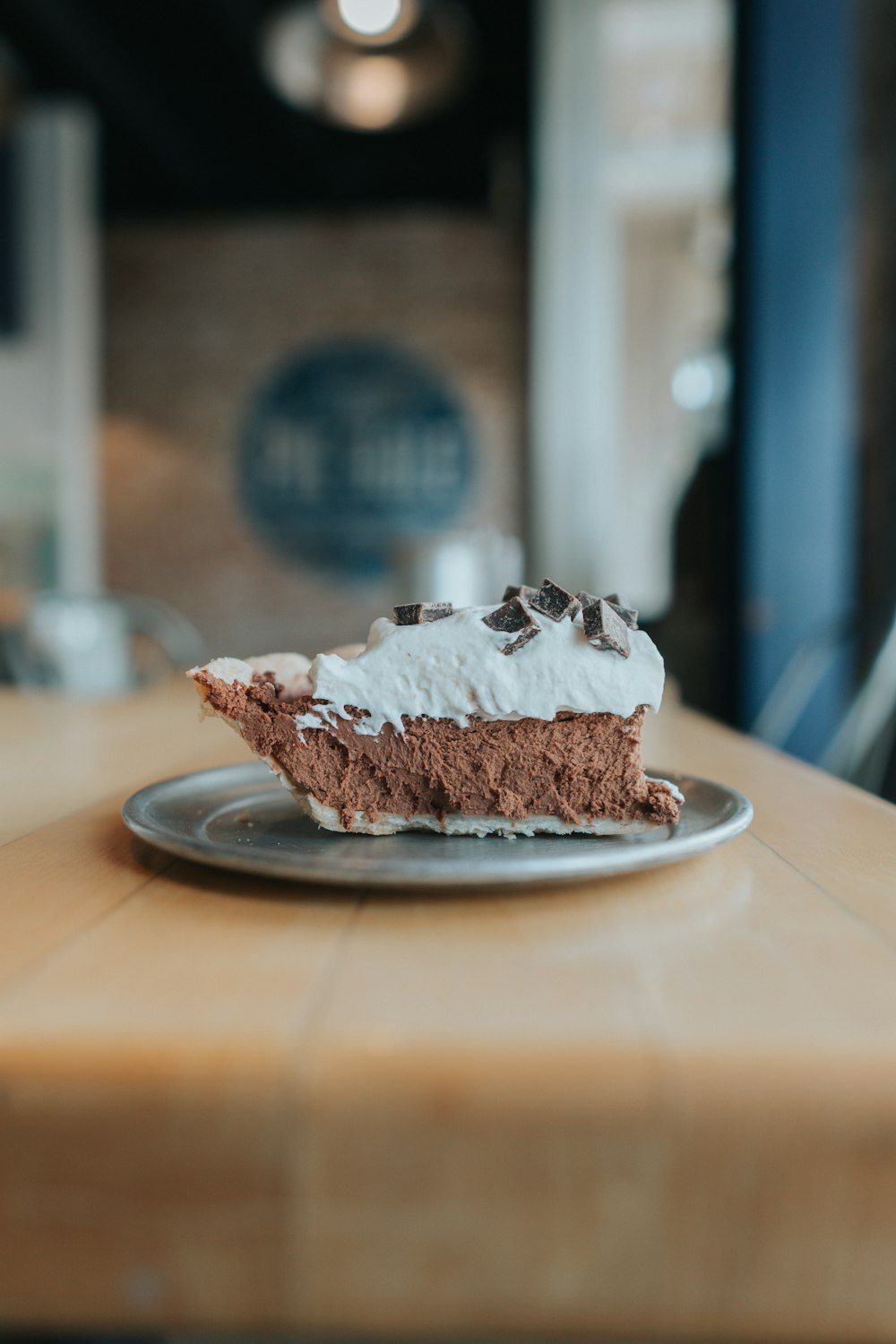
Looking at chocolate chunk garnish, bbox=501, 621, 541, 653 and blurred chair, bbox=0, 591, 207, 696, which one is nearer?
chocolate chunk garnish, bbox=501, 621, 541, 653

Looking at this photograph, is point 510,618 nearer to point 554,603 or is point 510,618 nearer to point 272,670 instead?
point 554,603

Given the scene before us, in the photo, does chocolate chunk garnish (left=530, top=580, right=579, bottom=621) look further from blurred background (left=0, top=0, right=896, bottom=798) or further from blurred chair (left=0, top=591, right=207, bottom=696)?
blurred chair (left=0, top=591, right=207, bottom=696)

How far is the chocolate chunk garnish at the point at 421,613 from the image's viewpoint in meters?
0.63

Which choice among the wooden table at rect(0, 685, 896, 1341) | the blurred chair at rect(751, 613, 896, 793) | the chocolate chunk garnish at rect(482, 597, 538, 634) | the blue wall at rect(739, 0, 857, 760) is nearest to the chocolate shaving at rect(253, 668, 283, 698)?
the chocolate chunk garnish at rect(482, 597, 538, 634)

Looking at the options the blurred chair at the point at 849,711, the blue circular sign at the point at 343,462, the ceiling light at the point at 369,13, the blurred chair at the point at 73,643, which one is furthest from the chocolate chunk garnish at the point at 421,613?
the blue circular sign at the point at 343,462

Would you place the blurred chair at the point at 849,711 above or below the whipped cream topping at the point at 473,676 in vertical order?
below

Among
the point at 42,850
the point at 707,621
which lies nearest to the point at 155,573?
the point at 707,621

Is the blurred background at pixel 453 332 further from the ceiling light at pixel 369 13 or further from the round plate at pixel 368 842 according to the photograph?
the round plate at pixel 368 842

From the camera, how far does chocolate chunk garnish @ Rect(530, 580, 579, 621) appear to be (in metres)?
0.62

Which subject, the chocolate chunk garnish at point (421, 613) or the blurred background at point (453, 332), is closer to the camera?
the chocolate chunk garnish at point (421, 613)

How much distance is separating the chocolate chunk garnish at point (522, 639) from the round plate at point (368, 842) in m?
0.12

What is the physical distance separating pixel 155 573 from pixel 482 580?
3.57m

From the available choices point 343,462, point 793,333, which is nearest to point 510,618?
point 793,333

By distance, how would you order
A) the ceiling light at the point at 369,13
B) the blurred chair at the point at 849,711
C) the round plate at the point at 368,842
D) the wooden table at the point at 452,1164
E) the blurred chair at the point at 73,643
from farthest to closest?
1. the blurred chair at the point at 73,643
2. the ceiling light at the point at 369,13
3. the blurred chair at the point at 849,711
4. the round plate at the point at 368,842
5. the wooden table at the point at 452,1164
